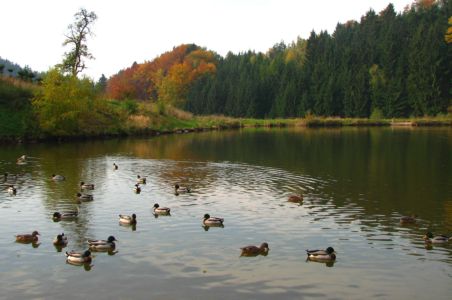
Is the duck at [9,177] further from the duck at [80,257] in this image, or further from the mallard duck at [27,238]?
the duck at [80,257]

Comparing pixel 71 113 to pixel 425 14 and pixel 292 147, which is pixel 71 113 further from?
pixel 425 14

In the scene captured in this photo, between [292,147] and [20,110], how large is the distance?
44.8m

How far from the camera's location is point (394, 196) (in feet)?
112

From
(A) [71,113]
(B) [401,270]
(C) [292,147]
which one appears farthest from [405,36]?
(B) [401,270]

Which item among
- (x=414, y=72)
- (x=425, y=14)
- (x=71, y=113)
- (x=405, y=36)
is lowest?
(x=71, y=113)

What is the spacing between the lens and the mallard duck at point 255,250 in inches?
849

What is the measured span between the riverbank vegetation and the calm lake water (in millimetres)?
30546

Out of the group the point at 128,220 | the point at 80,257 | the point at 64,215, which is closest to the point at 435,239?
→ the point at 128,220

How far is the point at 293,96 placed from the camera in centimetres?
17188

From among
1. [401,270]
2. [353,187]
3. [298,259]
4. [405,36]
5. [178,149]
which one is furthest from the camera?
[405,36]

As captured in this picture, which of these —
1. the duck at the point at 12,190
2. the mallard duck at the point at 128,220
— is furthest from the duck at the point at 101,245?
the duck at the point at 12,190

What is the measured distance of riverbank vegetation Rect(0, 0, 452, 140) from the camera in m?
80.3

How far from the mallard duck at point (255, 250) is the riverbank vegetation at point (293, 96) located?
207 ft

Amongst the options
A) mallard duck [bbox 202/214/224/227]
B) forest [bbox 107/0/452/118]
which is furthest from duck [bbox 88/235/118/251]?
forest [bbox 107/0/452/118]
